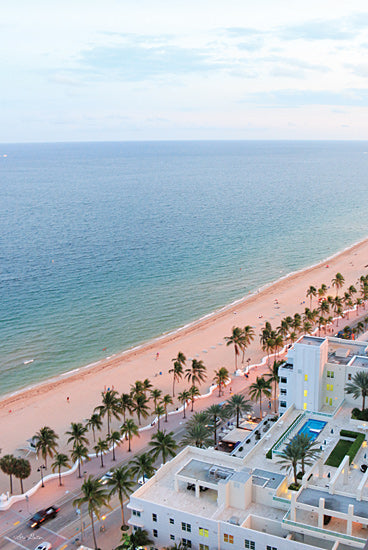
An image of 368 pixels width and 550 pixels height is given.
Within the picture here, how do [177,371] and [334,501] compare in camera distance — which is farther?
[177,371]

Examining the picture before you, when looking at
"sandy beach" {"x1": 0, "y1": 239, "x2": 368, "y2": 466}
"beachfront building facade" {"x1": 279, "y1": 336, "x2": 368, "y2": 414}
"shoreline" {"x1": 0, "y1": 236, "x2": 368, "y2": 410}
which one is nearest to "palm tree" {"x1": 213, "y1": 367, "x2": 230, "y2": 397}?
"sandy beach" {"x1": 0, "y1": 239, "x2": 368, "y2": 466}

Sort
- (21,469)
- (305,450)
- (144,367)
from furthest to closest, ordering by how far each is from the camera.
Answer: (144,367) → (21,469) → (305,450)

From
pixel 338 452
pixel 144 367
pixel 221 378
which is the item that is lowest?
pixel 144 367

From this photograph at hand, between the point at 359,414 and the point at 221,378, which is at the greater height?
the point at 359,414

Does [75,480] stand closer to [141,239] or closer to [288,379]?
[288,379]

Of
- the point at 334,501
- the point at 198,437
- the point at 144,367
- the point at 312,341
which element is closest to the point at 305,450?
the point at 334,501

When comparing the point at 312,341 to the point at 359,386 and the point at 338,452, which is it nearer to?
the point at 359,386

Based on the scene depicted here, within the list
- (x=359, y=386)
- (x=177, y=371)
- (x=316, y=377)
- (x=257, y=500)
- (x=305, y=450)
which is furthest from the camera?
(x=177, y=371)
